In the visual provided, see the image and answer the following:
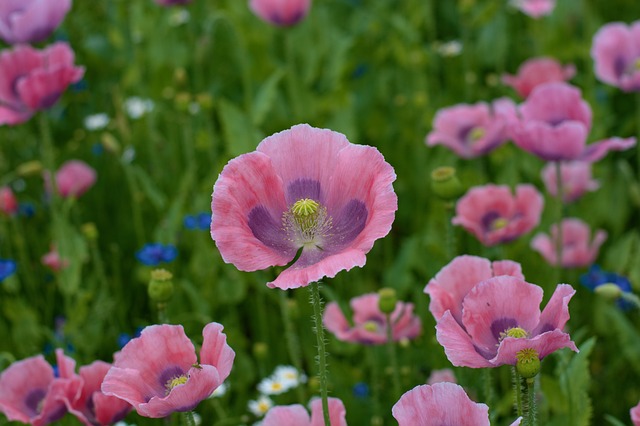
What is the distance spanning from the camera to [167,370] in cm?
174

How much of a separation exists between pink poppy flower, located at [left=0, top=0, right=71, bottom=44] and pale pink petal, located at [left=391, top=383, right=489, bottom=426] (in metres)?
2.10

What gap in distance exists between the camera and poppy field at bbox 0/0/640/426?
167cm

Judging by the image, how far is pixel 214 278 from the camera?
3.19m

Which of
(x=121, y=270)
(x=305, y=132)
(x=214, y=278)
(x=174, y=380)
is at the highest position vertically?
(x=121, y=270)

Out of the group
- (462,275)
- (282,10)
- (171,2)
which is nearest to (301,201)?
(462,275)

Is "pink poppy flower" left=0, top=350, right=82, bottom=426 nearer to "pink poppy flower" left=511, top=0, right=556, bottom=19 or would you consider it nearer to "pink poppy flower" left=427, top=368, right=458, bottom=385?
"pink poppy flower" left=427, top=368, right=458, bottom=385

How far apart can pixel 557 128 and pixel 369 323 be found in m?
0.71

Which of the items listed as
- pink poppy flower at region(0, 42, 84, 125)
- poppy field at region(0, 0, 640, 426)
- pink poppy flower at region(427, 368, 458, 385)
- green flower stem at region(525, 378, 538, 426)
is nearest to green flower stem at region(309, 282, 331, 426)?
poppy field at region(0, 0, 640, 426)

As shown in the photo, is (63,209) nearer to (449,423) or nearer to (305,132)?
(305,132)

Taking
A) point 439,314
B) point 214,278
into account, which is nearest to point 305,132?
point 439,314

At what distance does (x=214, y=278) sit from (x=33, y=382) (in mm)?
1139

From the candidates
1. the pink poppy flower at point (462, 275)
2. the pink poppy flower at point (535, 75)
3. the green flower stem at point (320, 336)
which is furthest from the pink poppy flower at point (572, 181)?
the green flower stem at point (320, 336)

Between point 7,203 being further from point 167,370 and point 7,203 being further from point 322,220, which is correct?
point 322,220

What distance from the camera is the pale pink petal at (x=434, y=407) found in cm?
153
